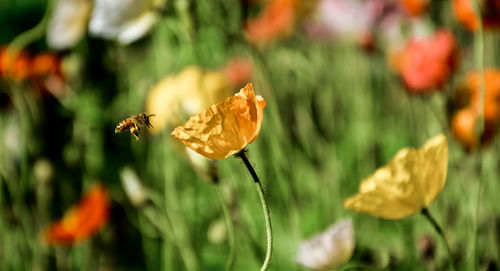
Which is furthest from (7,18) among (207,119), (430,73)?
(207,119)

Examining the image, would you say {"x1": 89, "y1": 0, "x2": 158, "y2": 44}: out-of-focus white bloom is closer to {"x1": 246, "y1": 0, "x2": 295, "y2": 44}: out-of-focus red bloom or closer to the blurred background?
the blurred background

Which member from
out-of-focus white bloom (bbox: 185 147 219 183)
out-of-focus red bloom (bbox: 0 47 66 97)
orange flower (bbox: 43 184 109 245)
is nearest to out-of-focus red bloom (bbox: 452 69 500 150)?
out-of-focus white bloom (bbox: 185 147 219 183)

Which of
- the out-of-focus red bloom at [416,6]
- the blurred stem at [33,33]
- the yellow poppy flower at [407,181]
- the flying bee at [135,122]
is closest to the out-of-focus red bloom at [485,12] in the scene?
the out-of-focus red bloom at [416,6]

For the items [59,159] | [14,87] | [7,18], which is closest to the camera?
[14,87]

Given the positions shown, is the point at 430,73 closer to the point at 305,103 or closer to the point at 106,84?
the point at 305,103

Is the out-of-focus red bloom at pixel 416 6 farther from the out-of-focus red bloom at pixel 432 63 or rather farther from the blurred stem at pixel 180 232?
the blurred stem at pixel 180 232

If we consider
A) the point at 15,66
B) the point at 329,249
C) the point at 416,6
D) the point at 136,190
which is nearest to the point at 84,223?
the point at 136,190
